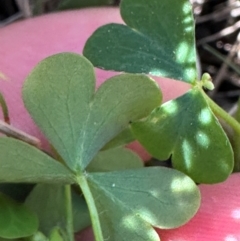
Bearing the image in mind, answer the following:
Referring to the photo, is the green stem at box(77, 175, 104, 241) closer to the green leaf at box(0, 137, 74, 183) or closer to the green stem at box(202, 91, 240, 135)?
the green leaf at box(0, 137, 74, 183)

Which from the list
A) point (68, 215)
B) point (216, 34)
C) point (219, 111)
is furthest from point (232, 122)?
point (216, 34)

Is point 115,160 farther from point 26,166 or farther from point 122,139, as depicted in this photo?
point 26,166

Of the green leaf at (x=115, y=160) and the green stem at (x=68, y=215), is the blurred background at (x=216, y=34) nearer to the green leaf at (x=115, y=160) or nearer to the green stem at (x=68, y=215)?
the green leaf at (x=115, y=160)

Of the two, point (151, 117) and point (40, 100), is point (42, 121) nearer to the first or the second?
point (40, 100)

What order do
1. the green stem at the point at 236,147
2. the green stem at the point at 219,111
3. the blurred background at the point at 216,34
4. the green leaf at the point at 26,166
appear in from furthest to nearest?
the blurred background at the point at 216,34, the green stem at the point at 236,147, the green stem at the point at 219,111, the green leaf at the point at 26,166

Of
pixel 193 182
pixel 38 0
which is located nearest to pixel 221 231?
pixel 193 182

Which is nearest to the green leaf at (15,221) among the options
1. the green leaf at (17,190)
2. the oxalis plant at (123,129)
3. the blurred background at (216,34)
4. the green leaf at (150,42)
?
the oxalis plant at (123,129)
